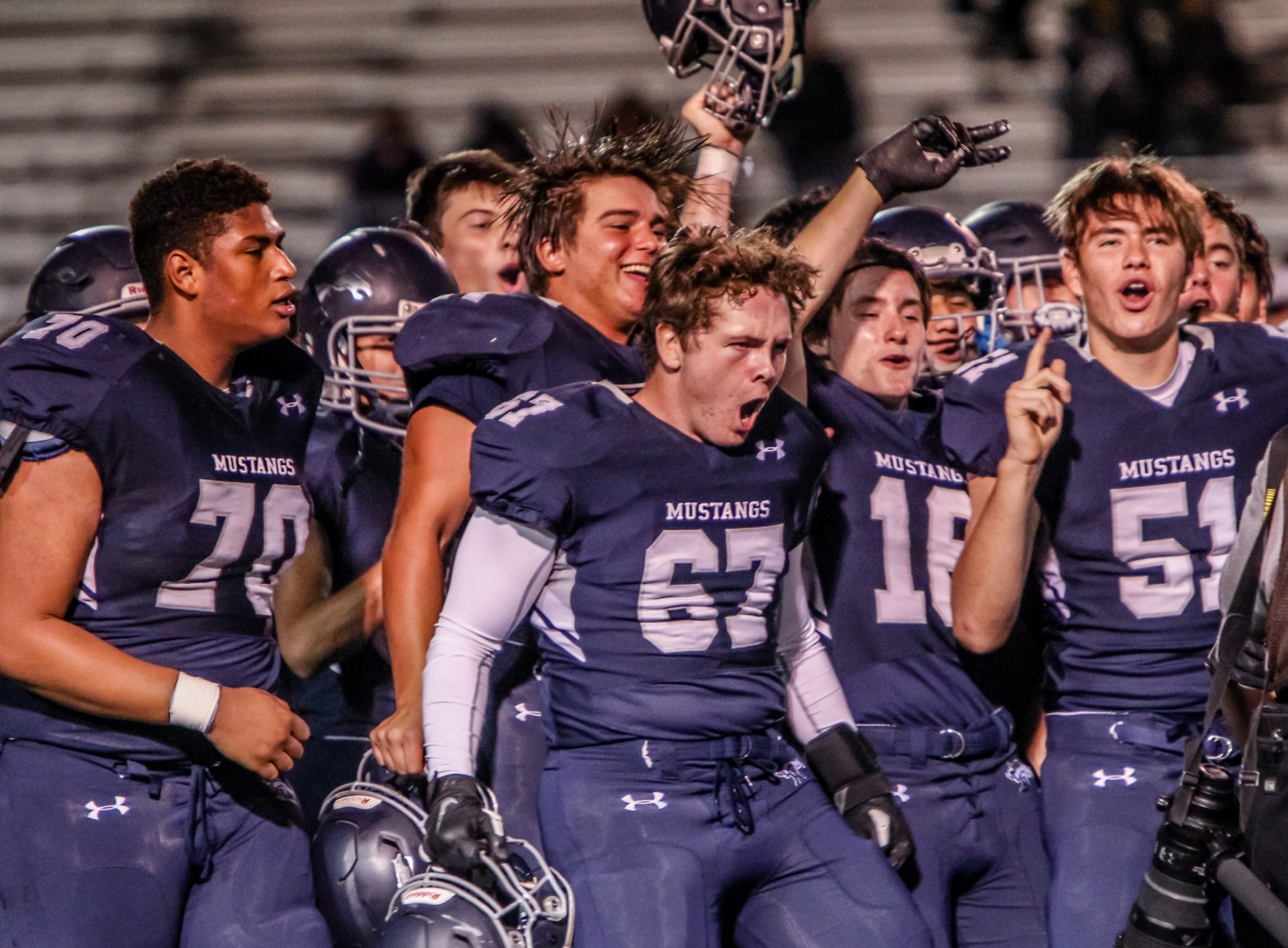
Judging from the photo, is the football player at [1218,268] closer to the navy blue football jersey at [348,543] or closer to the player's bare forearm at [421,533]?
the player's bare forearm at [421,533]

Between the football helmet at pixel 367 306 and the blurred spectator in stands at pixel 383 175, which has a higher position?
the football helmet at pixel 367 306

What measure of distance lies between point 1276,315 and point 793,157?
3355mm

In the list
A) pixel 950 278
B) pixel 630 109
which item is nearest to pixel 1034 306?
pixel 950 278

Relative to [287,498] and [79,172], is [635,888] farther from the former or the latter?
[79,172]

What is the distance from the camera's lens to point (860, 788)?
300cm

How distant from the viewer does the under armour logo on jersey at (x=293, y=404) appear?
3230mm

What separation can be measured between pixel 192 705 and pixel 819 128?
6.55 m

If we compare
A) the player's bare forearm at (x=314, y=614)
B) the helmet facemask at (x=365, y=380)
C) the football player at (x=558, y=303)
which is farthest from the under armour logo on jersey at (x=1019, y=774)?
the helmet facemask at (x=365, y=380)

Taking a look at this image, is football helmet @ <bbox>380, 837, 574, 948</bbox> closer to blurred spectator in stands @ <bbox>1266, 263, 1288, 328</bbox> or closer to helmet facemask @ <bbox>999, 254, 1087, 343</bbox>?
helmet facemask @ <bbox>999, 254, 1087, 343</bbox>

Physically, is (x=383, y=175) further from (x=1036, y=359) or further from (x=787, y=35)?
(x=1036, y=359)

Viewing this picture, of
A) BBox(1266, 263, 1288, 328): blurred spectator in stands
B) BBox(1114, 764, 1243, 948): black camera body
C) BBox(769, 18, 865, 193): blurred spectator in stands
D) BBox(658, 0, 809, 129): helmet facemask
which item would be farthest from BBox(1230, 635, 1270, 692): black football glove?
BBox(769, 18, 865, 193): blurred spectator in stands

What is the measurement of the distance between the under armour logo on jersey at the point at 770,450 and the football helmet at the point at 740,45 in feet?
2.92

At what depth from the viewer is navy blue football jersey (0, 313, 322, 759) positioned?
2.88 meters

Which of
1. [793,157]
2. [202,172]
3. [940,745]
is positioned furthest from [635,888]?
[793,157]
